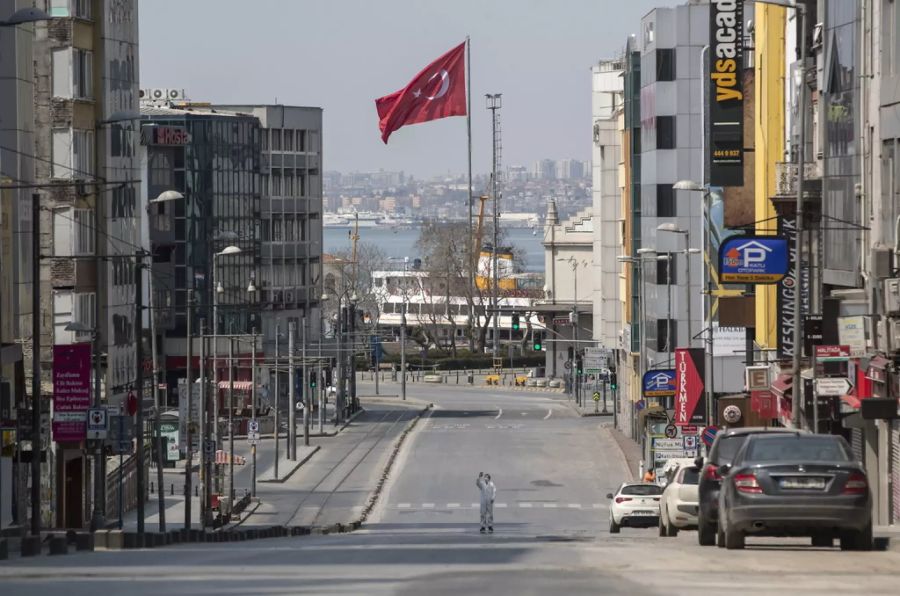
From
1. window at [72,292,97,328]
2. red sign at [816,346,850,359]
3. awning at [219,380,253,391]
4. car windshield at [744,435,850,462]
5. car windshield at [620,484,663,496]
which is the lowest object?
awning at [219,380,253,391]

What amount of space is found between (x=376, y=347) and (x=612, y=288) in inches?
1159

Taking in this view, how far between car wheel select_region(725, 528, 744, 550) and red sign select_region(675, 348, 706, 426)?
3566 centimetres

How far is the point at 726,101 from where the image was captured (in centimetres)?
6675

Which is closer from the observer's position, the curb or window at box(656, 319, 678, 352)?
the curb

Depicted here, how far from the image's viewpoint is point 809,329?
43.8m

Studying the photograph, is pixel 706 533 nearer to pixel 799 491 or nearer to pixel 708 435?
pixel 799 491

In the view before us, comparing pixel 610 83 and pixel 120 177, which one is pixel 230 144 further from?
pixel 120 177

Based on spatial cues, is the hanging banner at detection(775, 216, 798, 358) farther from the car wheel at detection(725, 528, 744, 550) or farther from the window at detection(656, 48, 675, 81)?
the window at detection(656, 48, 675, 81)

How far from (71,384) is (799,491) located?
25291 mm

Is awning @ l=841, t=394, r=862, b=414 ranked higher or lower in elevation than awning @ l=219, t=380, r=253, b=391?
higher

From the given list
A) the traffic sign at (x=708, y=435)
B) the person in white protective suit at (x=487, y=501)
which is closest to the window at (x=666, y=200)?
the traffic sign at (x=708, y=435)

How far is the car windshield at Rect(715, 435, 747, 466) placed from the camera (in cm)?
2480

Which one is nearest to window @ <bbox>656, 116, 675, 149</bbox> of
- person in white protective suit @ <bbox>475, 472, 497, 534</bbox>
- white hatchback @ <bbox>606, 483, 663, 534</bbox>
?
person in white protective suit @ <bbox>475, 472, 497, 534</bbox>

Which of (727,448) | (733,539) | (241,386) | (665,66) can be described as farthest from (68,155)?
(241,386)
